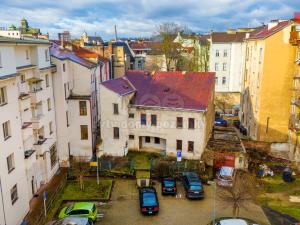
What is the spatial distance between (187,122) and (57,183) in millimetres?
15766

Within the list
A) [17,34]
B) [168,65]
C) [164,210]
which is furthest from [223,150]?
[168,65]

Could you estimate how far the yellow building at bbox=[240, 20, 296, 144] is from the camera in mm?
35438

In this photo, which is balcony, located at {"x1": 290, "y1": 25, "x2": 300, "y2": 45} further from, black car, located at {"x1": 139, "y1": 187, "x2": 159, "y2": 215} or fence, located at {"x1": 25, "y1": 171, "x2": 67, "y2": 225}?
fence, located at {"x1": 25, "y1": 171, "x2": 67, "y2": 225}

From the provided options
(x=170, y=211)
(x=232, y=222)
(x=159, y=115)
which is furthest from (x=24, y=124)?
(x=232, y=222)

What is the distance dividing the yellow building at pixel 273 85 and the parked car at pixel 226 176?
1088cm

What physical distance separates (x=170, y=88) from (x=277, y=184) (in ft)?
53.5

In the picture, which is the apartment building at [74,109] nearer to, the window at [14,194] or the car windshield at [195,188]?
the window at [14,194]

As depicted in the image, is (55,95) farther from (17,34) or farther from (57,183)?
(57,183)

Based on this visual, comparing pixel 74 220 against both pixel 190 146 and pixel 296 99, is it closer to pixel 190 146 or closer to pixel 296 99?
pixel 190 146

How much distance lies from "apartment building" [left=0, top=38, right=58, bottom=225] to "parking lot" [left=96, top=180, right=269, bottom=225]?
6.98 m

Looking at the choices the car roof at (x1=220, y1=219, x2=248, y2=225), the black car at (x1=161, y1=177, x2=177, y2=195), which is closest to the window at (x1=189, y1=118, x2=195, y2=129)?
the black car at (x1=161, y1=177, x2=177, y2=195)

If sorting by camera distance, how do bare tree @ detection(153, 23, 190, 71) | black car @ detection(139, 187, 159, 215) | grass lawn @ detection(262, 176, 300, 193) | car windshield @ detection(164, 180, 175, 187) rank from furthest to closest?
bare tree @ detection(153, 23, 190, 71), grass lawn @ detection(262, 176, 300, 193), car windshield @ detection(164, 180, 175, 187), black car @ detection(139, 187, 159, 215)

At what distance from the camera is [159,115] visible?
33812 millimetres

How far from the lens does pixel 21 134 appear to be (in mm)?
22656
